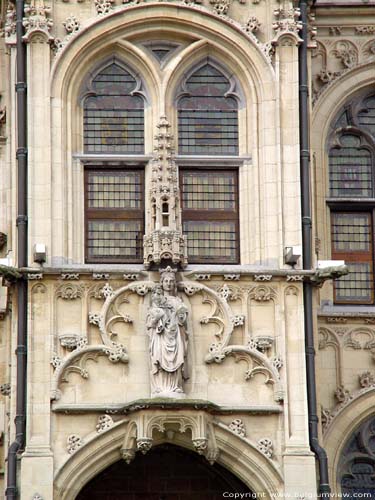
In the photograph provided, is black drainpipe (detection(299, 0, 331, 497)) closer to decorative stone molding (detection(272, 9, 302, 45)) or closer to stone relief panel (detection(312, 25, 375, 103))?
decorative stone molding (detection(272, 9, 302, 45))

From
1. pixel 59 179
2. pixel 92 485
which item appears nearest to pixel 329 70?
pixel 59 179

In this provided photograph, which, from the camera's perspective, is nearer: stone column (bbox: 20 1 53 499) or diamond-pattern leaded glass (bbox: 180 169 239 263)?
stone column (bbox: 20 1 53 499)

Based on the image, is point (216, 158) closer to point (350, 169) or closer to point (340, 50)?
point (350, 169)

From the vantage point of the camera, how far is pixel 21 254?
34.0 meters

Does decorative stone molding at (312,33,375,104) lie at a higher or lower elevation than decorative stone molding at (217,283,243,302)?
higher

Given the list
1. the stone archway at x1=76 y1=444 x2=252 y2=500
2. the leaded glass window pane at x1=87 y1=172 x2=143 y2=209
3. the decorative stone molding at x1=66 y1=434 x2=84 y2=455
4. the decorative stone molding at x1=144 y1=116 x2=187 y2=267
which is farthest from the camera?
the leaded glass window pane at x1=87 y1=172 x2=143 y2=209

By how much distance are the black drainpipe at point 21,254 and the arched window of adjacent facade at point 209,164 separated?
277 cm

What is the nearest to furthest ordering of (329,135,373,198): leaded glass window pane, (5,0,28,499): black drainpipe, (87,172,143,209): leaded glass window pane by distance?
(5,0,28,499): black drainpipe, (87,172,143,209): leaded glass window pane, (329,135,373,198): leaded glass window pane

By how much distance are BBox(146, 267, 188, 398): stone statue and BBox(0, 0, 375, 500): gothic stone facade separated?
0.04 m

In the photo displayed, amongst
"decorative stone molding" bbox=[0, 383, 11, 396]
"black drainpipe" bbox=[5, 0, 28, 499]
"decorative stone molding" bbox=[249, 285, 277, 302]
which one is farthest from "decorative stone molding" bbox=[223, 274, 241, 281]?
"decorative stone molding" bbox=[0, 383, 11, 396]

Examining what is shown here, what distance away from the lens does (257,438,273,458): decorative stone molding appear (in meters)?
33.4

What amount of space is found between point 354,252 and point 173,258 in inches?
162

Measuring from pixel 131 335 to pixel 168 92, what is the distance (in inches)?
175

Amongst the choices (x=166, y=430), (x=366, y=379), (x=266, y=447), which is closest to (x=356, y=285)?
(x=366, y=379)
